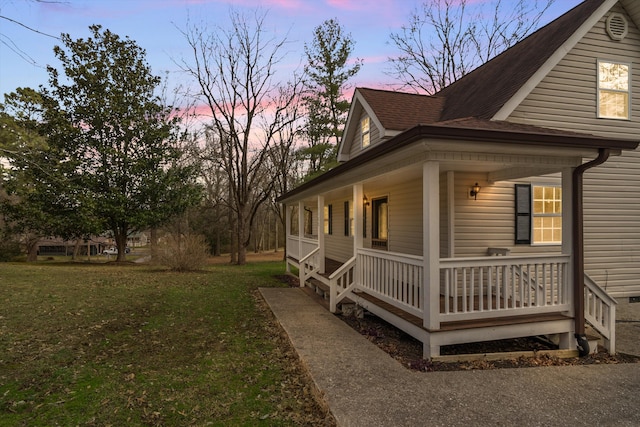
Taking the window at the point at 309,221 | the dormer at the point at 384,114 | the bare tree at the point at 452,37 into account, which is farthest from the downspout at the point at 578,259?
the bare tree at the point at 452,37

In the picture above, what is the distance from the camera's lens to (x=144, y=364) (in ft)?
15.6

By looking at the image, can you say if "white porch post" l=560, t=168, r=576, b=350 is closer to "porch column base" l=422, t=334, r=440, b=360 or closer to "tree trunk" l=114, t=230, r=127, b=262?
"porch column base" l=422, t=334, r=440, b=360

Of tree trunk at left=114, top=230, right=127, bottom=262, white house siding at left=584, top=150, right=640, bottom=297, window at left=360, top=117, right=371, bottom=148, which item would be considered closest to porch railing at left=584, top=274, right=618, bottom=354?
white house siding at left=584, top=150, right=640, bottom=297

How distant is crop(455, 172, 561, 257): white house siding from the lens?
7.23m

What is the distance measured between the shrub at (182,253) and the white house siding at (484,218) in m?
10.6

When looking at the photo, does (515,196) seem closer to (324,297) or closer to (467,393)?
(324,297)

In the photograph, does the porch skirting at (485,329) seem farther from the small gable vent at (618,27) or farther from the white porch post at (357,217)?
the small gable vent at (618,27)

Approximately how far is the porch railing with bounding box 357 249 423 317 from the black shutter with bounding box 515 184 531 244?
2769 mm

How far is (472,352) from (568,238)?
2153 mm

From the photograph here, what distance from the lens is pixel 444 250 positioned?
7258mm

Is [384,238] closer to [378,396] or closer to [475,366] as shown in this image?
[475,366]

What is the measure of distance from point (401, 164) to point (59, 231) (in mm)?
18381

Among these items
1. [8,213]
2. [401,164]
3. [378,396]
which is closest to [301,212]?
[401,164]

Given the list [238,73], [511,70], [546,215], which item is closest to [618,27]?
[511,70]
